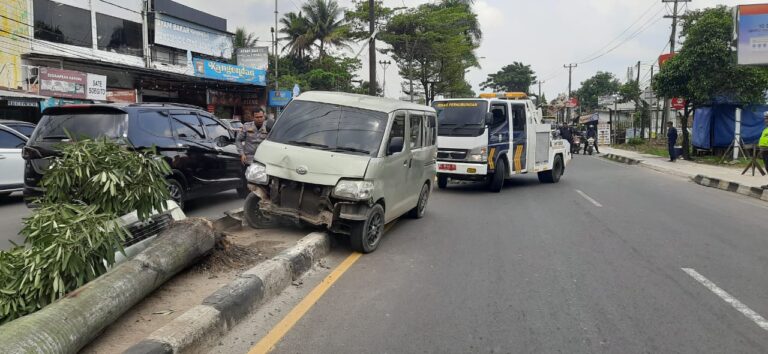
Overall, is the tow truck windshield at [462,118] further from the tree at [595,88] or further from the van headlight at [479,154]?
the tree at [595,88]

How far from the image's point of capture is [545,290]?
16.7 feet

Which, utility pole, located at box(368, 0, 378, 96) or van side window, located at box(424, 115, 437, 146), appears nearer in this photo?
van side window, located at box(424, 115, 437, 146)

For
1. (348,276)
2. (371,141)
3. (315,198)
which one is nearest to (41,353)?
(348,276)

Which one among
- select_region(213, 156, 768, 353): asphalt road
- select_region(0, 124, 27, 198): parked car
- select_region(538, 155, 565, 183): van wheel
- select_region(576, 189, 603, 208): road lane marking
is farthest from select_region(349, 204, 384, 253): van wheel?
select_region(538, 155, 565, 183): van wheel

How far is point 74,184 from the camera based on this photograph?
4527 mm

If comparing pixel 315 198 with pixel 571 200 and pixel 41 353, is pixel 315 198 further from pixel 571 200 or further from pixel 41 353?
pixel 571 200

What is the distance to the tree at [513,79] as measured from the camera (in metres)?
93.2

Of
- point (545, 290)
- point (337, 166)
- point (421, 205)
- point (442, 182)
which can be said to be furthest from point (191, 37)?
point (545, 290)

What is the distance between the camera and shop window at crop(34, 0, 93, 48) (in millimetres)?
23609

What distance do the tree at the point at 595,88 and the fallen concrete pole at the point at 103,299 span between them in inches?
3210

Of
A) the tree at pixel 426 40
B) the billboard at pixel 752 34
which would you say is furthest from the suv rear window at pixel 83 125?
the tree at pixel 426 40

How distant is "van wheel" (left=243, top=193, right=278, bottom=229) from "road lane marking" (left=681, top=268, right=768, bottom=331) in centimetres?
500

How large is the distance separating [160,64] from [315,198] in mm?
28278

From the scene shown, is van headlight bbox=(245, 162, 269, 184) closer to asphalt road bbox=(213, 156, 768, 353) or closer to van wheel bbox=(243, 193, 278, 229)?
van wheel bbox=(243, 193, 278, 229)
